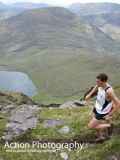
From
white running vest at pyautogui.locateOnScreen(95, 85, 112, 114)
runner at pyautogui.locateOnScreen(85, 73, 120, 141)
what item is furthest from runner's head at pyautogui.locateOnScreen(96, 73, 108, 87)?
white running vest at pyautogui.locateOnScreen(95, 85, 112, 114)

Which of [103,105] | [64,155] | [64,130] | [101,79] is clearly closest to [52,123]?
[64,130]

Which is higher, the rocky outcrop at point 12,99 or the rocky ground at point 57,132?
the rocky outcrop at point 12,99

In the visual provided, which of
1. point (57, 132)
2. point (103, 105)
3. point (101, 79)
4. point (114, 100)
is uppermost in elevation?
point (101, 79)

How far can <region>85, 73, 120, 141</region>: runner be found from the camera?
15.3 m

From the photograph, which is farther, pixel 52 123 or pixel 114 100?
pixel 52 123

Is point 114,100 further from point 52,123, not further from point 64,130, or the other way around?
point 52,123

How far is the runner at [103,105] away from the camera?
15274mm

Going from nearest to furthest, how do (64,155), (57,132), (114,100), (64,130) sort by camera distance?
(114,100) → (64,155) → (57,132) → (64,130)

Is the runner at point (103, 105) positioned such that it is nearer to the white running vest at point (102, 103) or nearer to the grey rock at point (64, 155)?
the white running vest at point (102, 103)

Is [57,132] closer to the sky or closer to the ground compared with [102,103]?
closer to the ground

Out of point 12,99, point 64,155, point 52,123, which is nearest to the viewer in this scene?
point 64,155

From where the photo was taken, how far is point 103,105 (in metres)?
15.9

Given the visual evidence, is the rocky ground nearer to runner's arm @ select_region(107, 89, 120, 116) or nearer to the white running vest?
the white running vest

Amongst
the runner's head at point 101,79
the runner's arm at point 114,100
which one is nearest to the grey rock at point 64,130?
the runner's arm at point 114,100
